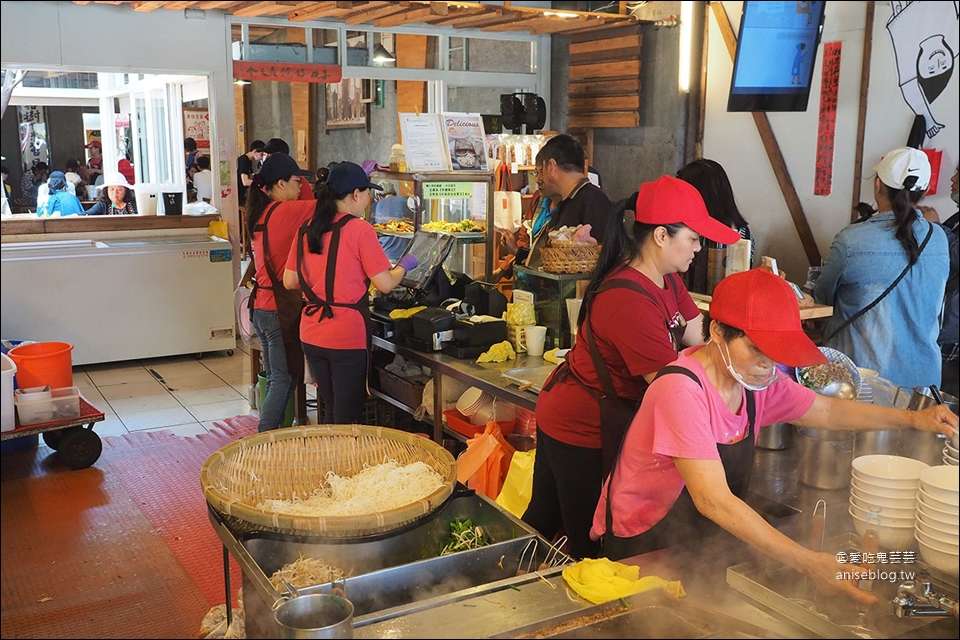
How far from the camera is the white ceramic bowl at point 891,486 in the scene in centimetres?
192

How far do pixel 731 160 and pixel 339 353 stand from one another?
13.7 feet

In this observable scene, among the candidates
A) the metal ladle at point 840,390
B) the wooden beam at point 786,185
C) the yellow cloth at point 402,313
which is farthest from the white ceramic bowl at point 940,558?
the wooden beam at point 786,185

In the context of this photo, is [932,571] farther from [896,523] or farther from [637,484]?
[637,484]

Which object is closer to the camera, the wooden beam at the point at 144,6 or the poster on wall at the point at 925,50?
the wooden beam at the point at 144,6

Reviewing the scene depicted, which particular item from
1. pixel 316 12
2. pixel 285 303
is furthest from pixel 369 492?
pixel 316 12

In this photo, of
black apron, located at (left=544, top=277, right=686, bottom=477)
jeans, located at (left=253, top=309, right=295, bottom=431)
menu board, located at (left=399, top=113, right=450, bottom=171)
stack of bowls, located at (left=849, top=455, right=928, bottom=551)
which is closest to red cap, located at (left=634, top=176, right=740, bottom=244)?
black apron, located at (left=544, top=277, right=686, bottom=477)

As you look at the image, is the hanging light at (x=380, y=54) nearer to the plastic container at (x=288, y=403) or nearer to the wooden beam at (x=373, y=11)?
the wooden beam at (x=373, y=11)

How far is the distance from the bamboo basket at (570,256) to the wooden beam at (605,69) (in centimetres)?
408

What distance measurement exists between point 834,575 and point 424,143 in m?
4.13

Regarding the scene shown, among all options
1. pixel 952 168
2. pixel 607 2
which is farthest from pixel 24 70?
pixel 607 2

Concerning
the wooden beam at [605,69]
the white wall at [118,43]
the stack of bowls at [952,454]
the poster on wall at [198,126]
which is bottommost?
the stack of bowls at [952,454]

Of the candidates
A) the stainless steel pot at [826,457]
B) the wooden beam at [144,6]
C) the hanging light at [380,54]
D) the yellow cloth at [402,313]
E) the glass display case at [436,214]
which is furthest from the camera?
the hanging light at [380,54]

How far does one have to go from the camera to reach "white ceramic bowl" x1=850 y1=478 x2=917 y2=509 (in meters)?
1.93

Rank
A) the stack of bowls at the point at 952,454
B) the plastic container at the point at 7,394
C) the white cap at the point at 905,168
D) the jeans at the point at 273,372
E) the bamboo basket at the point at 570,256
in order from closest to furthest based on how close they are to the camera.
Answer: the plastic container at the point at 7,394, the stack of bowls at the point at 952,454, the white cap at the point at 905,168, the bamboo basket at the point at 570,256, the jeans at the point at 273,372
